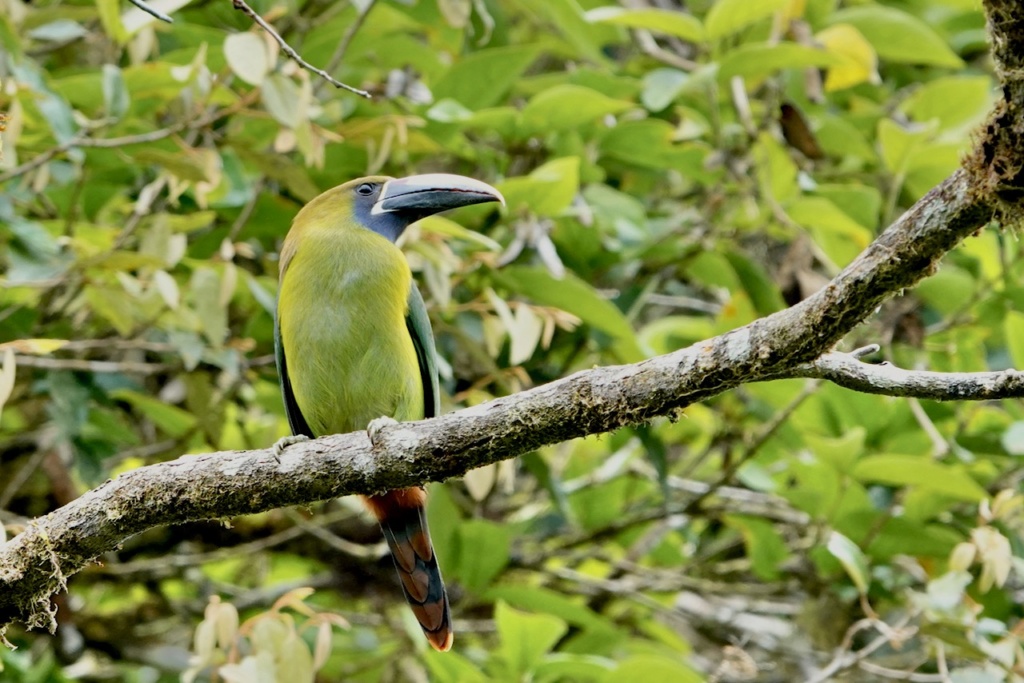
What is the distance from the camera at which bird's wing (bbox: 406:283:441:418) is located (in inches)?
133

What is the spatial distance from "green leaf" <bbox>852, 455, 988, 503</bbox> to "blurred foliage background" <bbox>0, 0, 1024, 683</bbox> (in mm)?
14

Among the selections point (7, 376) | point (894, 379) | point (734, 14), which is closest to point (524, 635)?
point (7, 376)

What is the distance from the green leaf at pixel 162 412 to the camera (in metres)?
4.08

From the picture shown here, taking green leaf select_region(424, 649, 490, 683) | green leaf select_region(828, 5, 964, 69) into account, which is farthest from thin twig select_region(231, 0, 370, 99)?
green leaf select_region(828, 5, 964, 69)

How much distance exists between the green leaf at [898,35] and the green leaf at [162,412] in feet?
8.80

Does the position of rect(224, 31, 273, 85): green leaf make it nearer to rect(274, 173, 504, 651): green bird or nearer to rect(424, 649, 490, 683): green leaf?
rect(274, 173, 504, 651): green bird

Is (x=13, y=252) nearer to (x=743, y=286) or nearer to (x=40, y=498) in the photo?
(x=40, y=498)

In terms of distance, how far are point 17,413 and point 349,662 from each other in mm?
1546

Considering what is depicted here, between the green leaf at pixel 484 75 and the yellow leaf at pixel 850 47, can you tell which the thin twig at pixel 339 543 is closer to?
the green leaf at pixel 484 75

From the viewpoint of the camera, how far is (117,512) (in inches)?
93.7

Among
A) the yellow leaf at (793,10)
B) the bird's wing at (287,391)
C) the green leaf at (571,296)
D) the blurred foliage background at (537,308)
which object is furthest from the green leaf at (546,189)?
the yellow leaf at (793,10)

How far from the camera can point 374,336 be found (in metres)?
3.25

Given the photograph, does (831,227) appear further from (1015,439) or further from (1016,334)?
(1015,439)

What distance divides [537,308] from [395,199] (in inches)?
20.4
